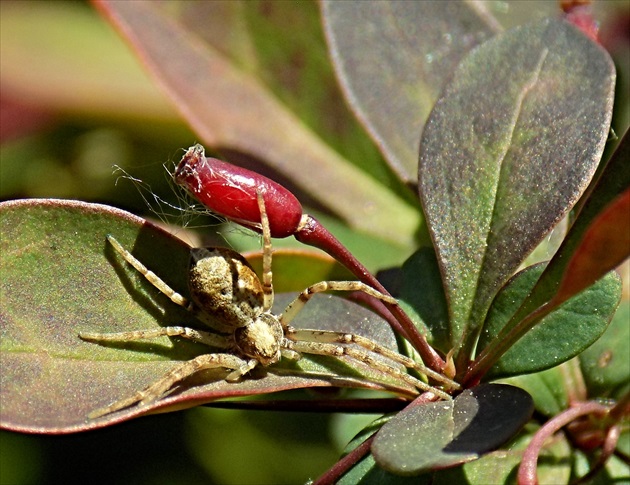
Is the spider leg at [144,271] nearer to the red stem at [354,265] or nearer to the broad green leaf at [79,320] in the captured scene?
the broad green leaf at [79,320]

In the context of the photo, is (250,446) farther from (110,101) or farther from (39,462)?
(110,101)

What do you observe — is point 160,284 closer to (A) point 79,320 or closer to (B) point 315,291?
(A) point 79,320

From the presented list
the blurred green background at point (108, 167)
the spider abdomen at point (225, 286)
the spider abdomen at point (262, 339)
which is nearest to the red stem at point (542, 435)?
the spider abdomen at point (262, 339)

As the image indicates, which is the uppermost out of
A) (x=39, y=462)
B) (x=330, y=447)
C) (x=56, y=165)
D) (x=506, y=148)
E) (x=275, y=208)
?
(x=506, y=148)

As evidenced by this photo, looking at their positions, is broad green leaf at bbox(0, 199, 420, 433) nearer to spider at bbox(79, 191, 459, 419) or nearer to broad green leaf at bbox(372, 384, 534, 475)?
spider at bbox(79, 191, 459, 419)

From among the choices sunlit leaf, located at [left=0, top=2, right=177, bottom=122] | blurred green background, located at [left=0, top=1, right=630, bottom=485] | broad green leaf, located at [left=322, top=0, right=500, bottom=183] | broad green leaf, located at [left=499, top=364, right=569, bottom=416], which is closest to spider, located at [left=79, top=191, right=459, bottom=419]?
broad green leaf, located at [left=499, top=364, right=569, bottom=416]

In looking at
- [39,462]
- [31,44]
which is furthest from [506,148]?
[31,44]
